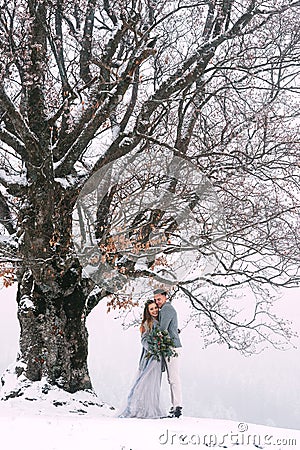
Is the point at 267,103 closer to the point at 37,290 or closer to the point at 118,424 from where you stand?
the point at 37,290

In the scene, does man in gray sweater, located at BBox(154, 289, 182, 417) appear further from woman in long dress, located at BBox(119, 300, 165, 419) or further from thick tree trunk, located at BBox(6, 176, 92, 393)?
thick tree trunk, located at BBox(6, 176, 92, 393)

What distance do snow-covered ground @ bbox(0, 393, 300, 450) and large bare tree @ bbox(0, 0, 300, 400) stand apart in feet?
8.64

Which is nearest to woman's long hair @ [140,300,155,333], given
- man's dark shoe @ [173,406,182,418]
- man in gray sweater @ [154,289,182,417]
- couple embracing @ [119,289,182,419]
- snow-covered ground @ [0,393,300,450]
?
couple embracing @ [119,289,182,419]

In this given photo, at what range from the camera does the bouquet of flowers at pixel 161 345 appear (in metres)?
7.16

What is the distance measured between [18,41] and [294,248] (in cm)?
625

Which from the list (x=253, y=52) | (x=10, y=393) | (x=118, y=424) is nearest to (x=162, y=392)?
(x=118, y=424)

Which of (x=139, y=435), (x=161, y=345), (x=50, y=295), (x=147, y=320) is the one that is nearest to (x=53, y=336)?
(x=50, y=295)

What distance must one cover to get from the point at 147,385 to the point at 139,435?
220 centimetres

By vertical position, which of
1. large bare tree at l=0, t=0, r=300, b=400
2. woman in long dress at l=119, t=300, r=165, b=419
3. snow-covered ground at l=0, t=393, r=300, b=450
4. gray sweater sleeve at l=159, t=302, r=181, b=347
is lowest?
snow-covered ground at l=0, t=393, r=300, b=450

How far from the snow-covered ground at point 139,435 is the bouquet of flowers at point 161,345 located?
3.21 feet

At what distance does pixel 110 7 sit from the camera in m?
9.21

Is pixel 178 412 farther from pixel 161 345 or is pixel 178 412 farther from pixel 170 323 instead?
pixel 170 323

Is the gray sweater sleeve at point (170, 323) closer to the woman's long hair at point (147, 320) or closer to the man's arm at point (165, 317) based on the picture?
the man's arm at point (165, 317)

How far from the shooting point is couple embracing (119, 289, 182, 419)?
282 inches
